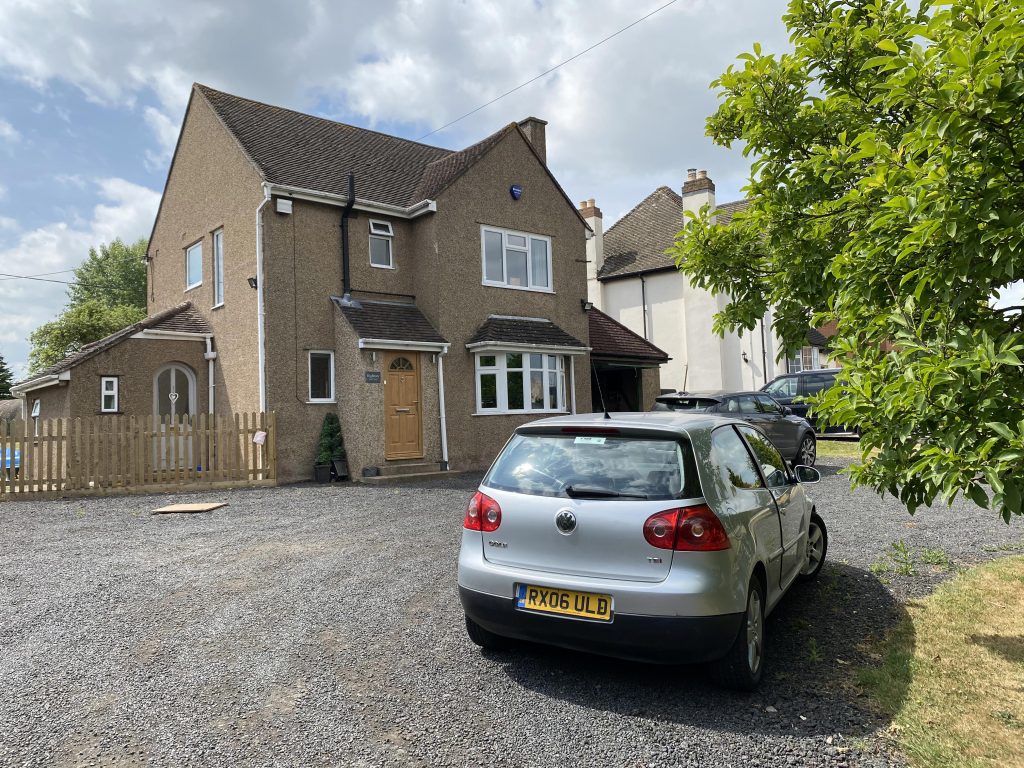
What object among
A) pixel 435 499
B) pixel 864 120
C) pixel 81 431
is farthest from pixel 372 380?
pixel 864 120

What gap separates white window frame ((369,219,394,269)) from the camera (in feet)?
53.3

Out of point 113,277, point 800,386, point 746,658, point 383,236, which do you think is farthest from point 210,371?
point 113,277

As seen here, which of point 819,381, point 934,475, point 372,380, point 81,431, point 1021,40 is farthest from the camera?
point 819,381

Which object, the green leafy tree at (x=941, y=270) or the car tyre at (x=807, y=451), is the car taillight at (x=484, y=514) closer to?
the green leafy tree at (x=941, y=270)

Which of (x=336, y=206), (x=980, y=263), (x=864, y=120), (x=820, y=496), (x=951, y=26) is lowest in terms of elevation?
(x=820, y=496)

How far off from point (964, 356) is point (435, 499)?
917 cm

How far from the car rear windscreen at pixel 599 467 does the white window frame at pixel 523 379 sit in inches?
473

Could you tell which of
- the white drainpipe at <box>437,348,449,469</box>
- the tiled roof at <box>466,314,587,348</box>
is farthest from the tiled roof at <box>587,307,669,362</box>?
the white drainpipe at <box>437,348,449,469</box>

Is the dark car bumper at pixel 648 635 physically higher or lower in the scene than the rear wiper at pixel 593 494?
lower

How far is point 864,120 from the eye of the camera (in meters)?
4.88

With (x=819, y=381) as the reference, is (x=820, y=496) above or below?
below

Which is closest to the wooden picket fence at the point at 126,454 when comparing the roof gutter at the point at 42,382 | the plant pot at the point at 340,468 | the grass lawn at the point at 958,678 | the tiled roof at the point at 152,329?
the plant pot at the point at 340,468

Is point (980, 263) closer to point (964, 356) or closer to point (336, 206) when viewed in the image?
point (964, 356)

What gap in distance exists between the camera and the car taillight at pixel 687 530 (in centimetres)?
373
